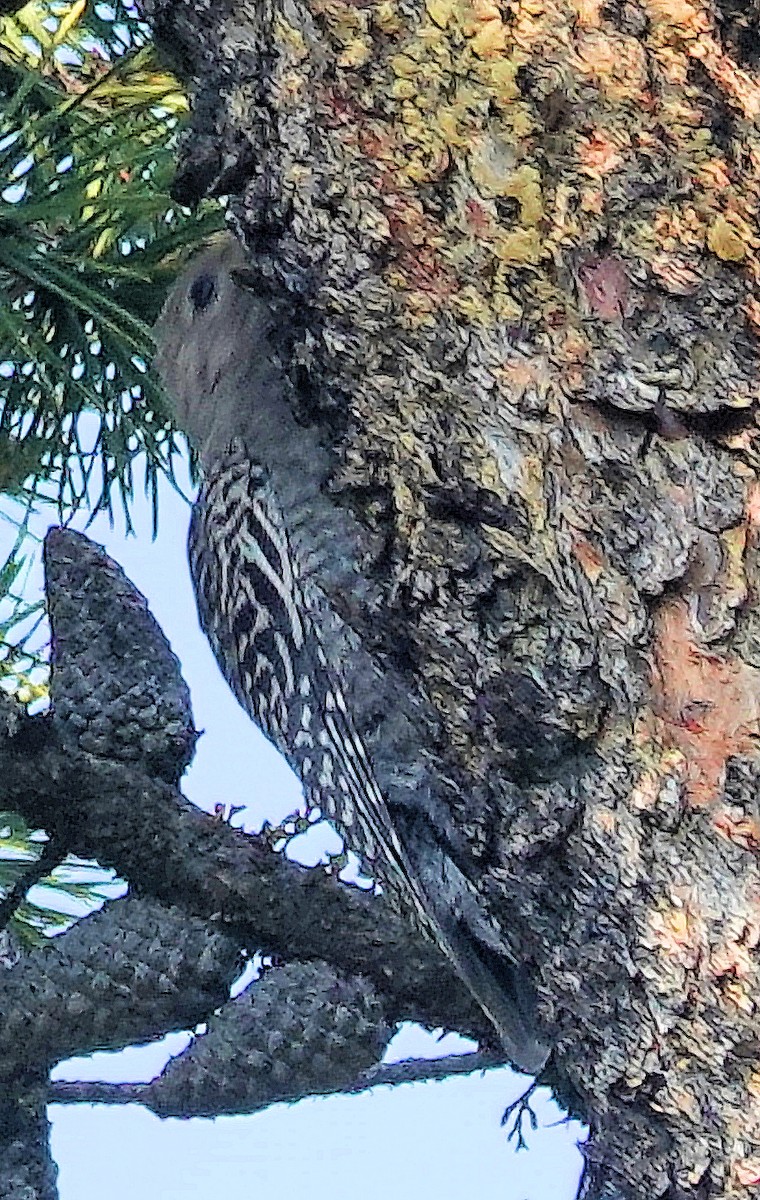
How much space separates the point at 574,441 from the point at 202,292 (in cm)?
42

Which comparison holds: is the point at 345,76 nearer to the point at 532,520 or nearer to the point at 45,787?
the point at 532,520

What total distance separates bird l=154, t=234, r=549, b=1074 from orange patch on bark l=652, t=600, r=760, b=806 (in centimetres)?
26

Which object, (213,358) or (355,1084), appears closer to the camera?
(355,1084)

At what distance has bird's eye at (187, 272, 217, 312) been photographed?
0.69 m

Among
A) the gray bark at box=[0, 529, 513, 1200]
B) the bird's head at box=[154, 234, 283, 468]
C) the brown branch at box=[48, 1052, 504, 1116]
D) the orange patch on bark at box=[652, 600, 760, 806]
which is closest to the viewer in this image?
the orange patch on bark at box=[652, 600, 760, 806]

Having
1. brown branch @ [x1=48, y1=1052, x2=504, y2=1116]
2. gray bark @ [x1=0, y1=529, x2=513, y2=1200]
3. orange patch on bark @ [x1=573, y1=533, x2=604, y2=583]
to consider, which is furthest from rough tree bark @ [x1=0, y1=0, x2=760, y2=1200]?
brown branch @ [x1=48, y1=1052, x2=504, y2=1116]

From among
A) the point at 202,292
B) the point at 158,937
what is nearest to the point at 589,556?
the point at 158,937

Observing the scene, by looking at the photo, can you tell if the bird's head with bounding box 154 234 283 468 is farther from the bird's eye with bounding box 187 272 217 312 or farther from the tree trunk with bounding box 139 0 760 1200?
the tree trunk with bounding box 139 0 760 1200

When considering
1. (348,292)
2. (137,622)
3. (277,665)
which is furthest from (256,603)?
(348,292)

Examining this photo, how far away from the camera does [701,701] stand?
293mm

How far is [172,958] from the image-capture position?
1.81ft

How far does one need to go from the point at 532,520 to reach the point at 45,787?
22 centimetres

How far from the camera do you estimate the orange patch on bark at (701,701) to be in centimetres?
29

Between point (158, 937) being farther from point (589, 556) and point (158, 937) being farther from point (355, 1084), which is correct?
point (589, 556)
